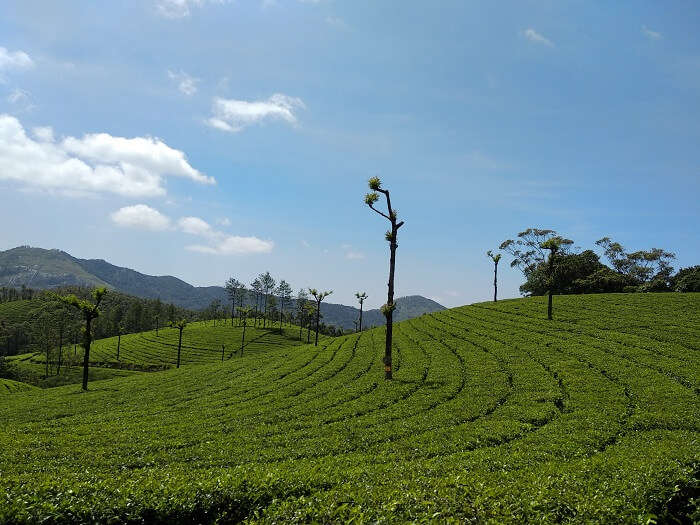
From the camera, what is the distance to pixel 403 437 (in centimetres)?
1967

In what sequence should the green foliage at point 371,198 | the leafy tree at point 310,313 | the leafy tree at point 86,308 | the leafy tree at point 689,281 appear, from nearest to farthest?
the green foliage at point 371,198 → the leafy tree at point 86,308 → the leafy tree at point 689,281 → the leafy tree at point 310,313

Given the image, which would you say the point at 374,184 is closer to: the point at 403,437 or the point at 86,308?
the point at 403,437

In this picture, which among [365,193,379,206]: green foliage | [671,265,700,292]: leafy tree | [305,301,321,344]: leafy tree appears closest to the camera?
[365,193,379,206]: green foliage

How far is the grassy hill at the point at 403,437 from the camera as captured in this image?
943cm

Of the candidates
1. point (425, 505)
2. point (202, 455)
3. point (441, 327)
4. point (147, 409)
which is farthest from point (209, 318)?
point (425, 505)

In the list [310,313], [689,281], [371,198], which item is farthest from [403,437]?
[689,281]

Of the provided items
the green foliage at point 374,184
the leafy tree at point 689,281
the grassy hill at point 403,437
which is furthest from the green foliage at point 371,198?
the leafy tree at point 689,281

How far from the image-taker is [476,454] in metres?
16.0

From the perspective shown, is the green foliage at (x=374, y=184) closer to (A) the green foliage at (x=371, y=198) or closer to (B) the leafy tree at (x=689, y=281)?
(A) the green foliage at (x=371, y=198)

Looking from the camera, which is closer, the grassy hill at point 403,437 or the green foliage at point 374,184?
the grassy hill at point 403,437

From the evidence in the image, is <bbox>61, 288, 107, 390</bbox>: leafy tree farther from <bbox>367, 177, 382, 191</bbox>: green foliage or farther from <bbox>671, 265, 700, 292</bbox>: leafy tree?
<bbox>671, 265, 700, 292</bbox>: leafy tree

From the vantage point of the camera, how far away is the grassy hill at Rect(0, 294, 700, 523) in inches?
371

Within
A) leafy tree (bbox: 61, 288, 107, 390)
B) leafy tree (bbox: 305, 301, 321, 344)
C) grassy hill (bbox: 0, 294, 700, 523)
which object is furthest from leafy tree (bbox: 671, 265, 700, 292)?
leafy tree (bbox: 61, 288, 107, 390)

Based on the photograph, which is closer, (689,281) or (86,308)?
(86,308)
